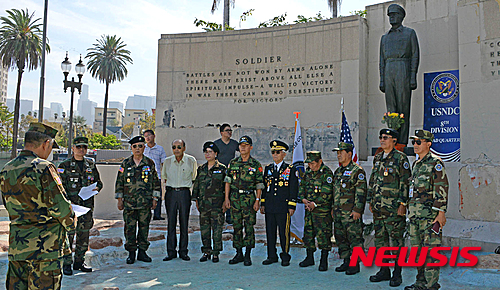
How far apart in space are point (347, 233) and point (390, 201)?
0.67 m

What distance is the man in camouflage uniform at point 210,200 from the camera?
476cm

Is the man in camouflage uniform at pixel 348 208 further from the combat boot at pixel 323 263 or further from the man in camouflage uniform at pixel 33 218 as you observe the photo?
the man in camouflage uniform at pixel 33 218

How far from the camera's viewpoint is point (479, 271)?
3.93m

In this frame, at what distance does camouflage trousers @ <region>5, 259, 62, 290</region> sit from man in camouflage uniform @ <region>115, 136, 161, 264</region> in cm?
215

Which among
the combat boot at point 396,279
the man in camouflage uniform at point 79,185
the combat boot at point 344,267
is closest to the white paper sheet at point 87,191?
the man in camouflage uniform at point 79,185

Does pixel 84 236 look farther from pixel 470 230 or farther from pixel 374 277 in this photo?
pixel 470 230

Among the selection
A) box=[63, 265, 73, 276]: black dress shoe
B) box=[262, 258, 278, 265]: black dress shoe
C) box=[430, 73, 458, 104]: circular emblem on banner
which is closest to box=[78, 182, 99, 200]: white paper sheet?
box=[63, 265, 73, 276]: black dress shoe

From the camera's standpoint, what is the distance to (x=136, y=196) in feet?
15.3

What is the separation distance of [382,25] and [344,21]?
75 cm

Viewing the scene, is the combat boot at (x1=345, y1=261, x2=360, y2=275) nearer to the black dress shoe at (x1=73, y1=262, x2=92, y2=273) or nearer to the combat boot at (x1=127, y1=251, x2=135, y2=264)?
the combat boot at (x1=127, y1=251, x2=135, y2=264)

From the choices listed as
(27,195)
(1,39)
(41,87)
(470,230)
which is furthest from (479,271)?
(1,39)

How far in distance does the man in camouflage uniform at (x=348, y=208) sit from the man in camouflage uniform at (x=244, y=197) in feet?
3.06

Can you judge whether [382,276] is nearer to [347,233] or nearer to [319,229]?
[347,233]

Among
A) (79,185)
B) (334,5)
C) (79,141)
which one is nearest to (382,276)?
(79,185)
